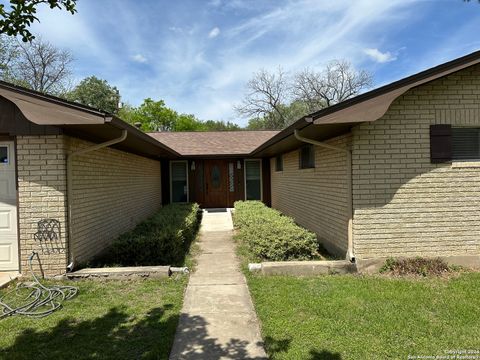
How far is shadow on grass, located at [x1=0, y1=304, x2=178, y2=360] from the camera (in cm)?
312

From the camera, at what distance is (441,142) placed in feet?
18.2

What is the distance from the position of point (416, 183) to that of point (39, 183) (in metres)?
6.21

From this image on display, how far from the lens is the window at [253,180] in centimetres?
1537

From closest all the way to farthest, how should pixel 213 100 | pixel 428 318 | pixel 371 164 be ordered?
pixel 428 318, pixel 371 164, pixel 213 100

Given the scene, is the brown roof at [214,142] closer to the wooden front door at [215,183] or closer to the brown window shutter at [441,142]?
the wooden front door at [215,183]

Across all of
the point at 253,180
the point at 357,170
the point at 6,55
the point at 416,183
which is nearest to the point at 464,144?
the point at 416,183

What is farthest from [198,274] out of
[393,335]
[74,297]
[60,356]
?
[393,335]

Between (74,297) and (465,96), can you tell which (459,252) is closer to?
(465,96)

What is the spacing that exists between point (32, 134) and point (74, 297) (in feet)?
8.54

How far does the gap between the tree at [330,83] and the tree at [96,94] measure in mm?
21991

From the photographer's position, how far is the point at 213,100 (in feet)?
124

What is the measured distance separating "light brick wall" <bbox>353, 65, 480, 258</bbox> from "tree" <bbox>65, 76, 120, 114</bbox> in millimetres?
37234

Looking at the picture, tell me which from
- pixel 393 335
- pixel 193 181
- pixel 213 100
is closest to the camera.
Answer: pixel 393 335

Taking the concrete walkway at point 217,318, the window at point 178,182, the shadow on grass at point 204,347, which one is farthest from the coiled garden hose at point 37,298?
the window at point 178,182
